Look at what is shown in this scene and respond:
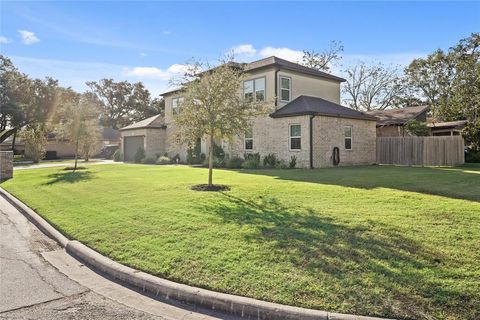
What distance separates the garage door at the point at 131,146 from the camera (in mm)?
31781

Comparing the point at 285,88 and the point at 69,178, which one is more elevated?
the point at 285,88

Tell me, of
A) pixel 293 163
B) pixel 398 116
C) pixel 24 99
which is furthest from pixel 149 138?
pixel 398 116

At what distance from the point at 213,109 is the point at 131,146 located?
78.0 ft

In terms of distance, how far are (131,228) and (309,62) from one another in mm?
37775

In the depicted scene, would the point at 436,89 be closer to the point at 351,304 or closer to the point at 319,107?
the point at 319,107

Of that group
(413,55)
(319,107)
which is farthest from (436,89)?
(319,107)

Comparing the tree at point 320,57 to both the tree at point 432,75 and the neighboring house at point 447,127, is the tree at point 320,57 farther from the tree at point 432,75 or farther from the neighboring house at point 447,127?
the neighboring house at point 447,127

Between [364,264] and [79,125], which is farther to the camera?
[79,125]

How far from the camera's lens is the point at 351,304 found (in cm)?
383

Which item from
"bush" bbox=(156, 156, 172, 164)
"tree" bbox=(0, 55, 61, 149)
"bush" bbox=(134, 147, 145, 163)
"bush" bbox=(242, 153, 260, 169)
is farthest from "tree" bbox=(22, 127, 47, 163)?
"bush" bbox=(242, 153, 260, 169)

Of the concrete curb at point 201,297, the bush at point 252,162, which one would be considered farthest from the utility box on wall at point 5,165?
the concrete curb at point 201,297

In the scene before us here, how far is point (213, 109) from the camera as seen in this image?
36.4 ft

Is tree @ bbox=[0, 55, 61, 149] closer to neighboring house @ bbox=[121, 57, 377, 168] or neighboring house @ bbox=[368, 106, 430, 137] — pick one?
neighboring house @ bbox=[121, 57, 377, 168]

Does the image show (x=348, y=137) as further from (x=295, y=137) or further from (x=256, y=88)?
A: (x=256, y=88)
